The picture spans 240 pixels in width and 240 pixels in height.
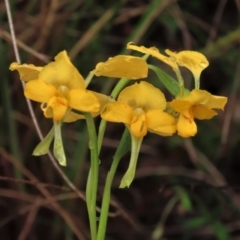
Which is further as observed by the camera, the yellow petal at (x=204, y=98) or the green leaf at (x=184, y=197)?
the green leaf at (x=184, y=197)

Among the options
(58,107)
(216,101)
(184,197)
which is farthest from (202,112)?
(184,197)

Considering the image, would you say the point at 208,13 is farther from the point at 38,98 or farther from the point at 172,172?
the point at 38,98

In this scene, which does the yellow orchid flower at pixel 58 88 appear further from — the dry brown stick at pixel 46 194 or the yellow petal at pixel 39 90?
the dry brown stick at pixel 46 194

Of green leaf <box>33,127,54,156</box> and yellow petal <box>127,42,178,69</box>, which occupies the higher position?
yellow petal <box>127,42,178,69</box>

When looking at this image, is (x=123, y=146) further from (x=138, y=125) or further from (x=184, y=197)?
(x=184, y=197)

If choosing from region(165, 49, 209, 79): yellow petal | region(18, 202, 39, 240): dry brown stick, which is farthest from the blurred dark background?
region(165, 49, 209, 79): yellow petal

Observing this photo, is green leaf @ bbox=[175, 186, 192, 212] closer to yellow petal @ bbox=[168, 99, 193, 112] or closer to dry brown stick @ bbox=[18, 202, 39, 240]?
dry brown stick @ bbox=[18, 202, 39, 240]

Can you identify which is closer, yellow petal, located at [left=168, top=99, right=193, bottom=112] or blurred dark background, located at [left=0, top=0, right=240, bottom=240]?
yellow petal, located at [left=168, top=99, right=193, bottom=112]

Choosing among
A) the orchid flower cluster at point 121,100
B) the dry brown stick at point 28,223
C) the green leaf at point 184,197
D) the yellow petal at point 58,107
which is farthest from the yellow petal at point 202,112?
the dry brown stick at point 28,223
